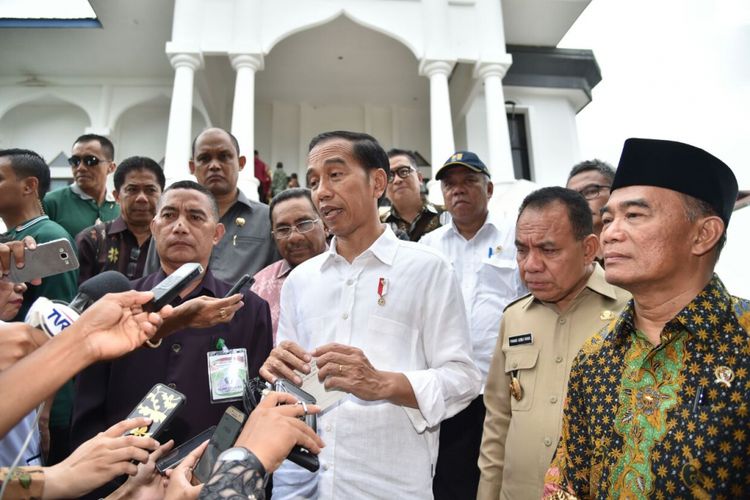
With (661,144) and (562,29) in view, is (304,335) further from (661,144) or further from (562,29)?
(562,29)

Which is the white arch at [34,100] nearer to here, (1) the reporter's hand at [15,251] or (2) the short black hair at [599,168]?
(2) the short black hair at [599,168]

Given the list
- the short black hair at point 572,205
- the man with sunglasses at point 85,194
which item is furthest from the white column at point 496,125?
the short black hair at point 572,205

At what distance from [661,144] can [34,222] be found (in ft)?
11.0

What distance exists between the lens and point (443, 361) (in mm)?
2041

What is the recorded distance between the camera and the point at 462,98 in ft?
53.8

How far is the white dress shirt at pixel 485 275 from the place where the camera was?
3.11 meters

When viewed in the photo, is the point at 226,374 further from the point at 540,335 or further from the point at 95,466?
the point at 540,335

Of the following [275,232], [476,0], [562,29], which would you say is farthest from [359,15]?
[275,232]

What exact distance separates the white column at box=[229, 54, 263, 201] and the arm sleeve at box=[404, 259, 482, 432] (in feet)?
31.3

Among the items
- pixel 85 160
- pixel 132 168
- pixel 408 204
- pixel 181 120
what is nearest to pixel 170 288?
pixel 132 168

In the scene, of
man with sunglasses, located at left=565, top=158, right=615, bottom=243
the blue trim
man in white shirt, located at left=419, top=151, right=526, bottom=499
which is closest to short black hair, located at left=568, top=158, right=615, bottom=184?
man with sunglasses, located at left=565, top=158, right=615, bottom=243

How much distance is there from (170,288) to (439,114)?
1264cm

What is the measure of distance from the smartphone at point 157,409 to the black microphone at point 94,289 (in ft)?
1.15

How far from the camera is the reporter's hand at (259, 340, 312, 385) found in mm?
1724
